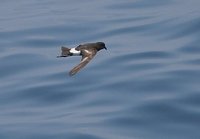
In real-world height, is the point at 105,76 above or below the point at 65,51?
above

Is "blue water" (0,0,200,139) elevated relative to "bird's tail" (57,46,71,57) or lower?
elevated

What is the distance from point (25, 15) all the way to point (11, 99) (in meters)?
10.3

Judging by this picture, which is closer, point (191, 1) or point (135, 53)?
point (135, 53)

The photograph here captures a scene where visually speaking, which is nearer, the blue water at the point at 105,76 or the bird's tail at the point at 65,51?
the bird's tail at the point at 65,51

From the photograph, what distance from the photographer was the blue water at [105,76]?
64.1 ft

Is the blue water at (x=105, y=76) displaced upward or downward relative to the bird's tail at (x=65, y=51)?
upward

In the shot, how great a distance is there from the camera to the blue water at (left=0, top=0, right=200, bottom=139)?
1953 centimetres

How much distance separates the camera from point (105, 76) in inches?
915

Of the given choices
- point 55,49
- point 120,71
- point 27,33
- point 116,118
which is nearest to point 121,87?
point 120,71

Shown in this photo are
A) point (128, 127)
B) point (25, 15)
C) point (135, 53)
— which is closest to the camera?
point (128, 127)

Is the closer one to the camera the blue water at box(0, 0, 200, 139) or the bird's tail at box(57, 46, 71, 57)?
the bird's tail at box(57, 46, 71, 57)

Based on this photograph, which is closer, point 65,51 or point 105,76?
point 65,51

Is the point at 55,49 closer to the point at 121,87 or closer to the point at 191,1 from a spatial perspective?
the point at 121,87

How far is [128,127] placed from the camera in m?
19.1
